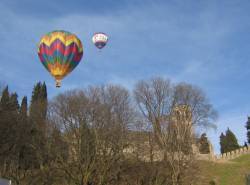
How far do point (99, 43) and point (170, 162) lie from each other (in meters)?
14.3

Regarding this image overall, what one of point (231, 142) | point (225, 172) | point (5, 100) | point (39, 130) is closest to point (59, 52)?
point (39, 130)

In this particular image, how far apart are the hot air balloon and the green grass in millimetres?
23149

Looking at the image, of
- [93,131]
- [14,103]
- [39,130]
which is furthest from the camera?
[14,103]

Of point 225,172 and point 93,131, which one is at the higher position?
point 93,131

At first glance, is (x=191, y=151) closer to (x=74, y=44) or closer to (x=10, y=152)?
(x=74, y=44)

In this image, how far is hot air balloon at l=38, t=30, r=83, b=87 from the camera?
29.7m

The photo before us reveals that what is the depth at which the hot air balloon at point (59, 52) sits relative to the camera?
29.7m

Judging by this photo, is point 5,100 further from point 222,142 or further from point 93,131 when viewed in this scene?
point 222,142

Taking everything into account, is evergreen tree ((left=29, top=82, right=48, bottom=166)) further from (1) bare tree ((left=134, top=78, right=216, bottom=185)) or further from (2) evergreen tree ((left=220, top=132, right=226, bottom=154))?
(2) evergreen tree ((left=220, top=132, right=226, bottom=154))

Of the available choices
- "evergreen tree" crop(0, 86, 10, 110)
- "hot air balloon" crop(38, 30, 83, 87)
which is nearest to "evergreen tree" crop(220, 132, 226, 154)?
"evergreen tree" crop(0, 86, 10, 110)

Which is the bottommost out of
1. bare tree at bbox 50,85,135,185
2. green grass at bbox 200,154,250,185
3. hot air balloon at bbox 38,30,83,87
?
green grass at bbox 200,154,250,185

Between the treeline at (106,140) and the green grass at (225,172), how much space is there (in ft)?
12.9

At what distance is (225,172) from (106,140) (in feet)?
62.4

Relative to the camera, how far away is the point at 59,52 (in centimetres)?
2967
